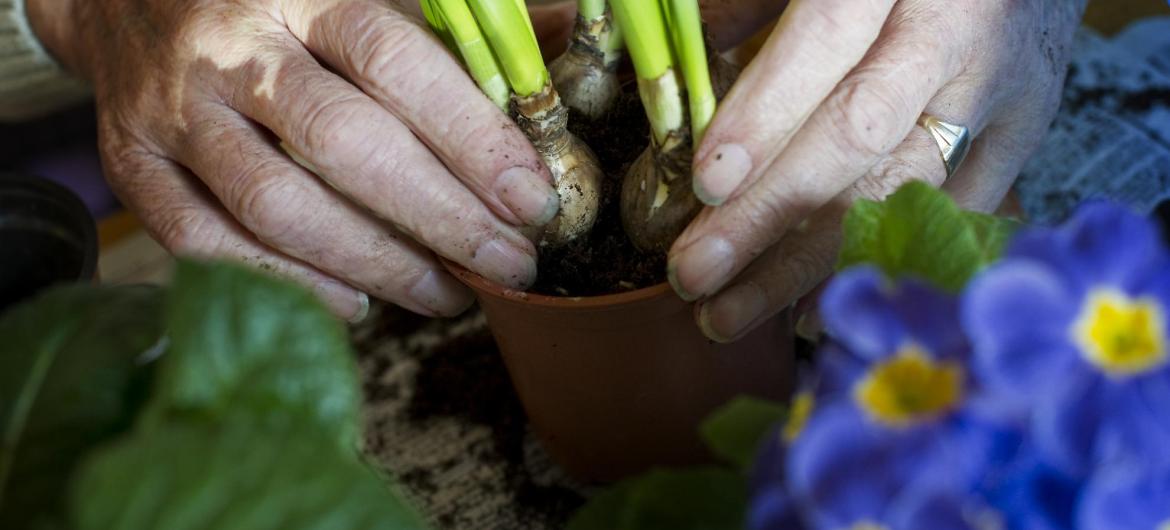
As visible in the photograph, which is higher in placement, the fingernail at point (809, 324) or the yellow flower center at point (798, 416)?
the yellow flower center at point (798, 416)

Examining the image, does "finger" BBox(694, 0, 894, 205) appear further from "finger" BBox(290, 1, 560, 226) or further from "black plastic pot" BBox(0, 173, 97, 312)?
"black plastic pot" BBox(0, 173, 97, 312)

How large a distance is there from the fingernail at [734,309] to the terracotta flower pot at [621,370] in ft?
0.07

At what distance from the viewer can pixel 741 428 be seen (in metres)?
0.30

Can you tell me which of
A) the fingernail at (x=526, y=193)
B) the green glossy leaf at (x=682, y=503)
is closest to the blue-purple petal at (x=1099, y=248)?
the green glossy leaf at (x=682, y=503)

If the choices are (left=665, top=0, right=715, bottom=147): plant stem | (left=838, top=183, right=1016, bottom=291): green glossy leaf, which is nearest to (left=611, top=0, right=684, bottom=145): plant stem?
(left=665, top=0, right=715, bottom=147): plant stem

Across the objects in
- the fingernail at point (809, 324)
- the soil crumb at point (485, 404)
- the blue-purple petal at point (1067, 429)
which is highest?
the blue-purple petal at point (1067, 429)

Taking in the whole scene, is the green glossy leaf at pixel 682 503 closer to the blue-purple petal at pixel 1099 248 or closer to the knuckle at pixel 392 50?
the blue-purple petal at pixel 1099 248

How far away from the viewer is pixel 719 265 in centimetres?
55

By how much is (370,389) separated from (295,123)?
0.93 ft

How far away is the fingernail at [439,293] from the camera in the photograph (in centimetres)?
68

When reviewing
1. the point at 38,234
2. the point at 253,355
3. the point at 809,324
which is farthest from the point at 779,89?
the point at 38,234

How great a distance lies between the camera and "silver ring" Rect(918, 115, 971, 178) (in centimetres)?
61

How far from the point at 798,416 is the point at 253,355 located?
15 cm

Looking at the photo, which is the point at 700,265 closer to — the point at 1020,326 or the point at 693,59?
the point at 693,59
